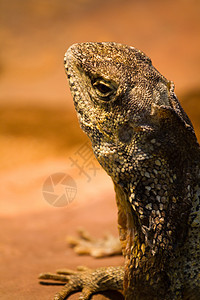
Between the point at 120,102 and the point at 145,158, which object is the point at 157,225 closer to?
the point at 145,158

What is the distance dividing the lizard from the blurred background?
2.89m

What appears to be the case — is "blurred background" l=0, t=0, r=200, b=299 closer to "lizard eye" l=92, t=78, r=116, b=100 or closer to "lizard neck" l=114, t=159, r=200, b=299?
"lizard neck" l=114, t=159, r=200, b=299

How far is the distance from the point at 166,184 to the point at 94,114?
0.59 metres

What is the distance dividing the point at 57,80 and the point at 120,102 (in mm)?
6342

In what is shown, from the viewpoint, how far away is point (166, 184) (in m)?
2.07

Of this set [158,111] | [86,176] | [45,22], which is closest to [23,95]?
[45,22]

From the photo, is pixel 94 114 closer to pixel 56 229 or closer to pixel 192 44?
pixel 56 229

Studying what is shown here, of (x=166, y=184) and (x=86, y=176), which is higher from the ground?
(x=86, y=176)

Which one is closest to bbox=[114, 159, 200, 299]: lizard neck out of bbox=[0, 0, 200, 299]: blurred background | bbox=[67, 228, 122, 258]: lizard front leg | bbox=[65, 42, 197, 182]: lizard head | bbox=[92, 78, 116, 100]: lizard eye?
bbox=[65, 42, 197, 182]: lizard head

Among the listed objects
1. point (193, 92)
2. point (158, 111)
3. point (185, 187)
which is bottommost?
point (185, 187)

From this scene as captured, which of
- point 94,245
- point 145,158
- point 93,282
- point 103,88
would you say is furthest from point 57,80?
point 145,158

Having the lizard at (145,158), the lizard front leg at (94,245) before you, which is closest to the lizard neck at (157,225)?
the lizard at (145,158)

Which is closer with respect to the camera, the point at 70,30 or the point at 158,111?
Result: the point at 158,111

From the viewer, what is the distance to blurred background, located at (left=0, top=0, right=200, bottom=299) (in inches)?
247
